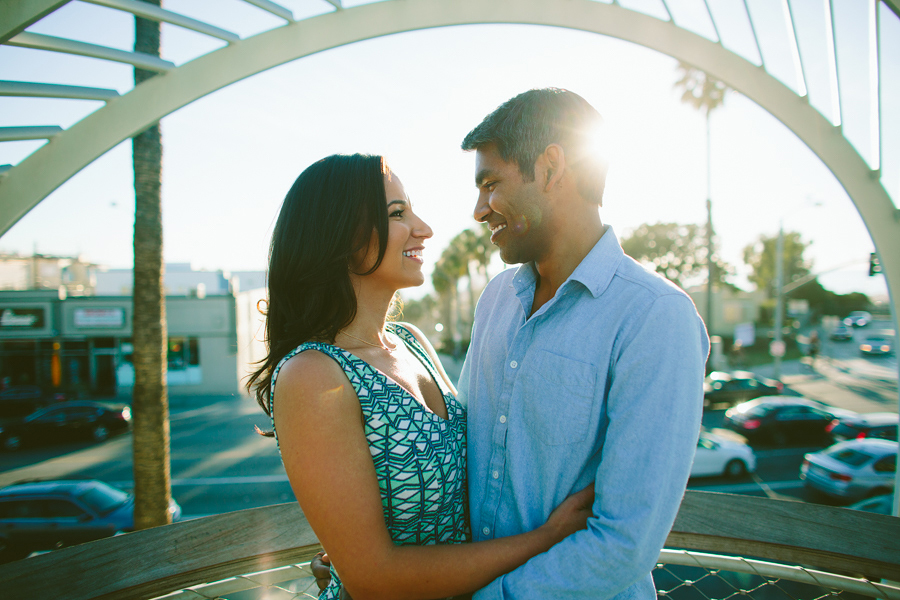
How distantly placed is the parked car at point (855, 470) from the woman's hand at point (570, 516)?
1136 centimetres

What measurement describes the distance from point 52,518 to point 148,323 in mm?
6079

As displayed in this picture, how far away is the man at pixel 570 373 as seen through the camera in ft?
4.42

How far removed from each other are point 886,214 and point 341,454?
525cm

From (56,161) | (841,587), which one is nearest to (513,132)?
(841,587)

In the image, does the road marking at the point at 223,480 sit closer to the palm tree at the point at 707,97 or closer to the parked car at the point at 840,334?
the palm tree at the point at 707,97

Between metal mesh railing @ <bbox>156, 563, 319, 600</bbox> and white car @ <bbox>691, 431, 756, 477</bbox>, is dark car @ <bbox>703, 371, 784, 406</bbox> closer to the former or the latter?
white car @ <bbox>691, 431, 756, 477</bbox>

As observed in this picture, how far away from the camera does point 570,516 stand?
153 cm

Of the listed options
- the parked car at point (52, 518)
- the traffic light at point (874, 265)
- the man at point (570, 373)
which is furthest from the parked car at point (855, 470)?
the parked car at point (52, 518)

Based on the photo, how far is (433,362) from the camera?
7.91 ft

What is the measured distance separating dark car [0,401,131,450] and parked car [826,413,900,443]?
23.1 m

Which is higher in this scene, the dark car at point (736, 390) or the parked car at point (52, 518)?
the parked car at point (52, 518)

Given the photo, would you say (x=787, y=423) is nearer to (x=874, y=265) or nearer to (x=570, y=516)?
(x=874, y=265)

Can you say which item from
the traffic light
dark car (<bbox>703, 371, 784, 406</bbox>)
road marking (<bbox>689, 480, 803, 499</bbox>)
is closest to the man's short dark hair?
the traffic light

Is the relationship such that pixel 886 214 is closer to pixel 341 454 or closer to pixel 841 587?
pixel 841 587
